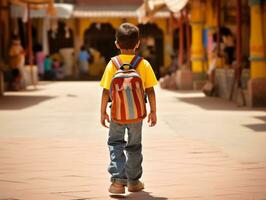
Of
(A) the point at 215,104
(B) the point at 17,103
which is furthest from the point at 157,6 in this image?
(B) the point at 17,103

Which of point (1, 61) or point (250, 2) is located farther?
point (1, 61)

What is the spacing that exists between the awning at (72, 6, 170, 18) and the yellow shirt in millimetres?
23813

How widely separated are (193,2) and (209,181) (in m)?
13.7

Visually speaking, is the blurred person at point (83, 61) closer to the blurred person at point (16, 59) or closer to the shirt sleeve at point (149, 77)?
the blurred person at point (16, 59)

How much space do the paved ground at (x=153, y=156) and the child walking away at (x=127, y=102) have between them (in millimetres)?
176

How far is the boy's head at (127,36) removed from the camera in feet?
15.3

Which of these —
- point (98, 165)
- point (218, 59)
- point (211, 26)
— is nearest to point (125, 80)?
point (98, 165)

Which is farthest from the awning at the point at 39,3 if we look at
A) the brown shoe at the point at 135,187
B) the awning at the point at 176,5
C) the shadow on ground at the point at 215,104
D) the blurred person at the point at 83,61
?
the brown shoe at the point at 135,187

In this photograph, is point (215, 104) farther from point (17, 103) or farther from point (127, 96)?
point (127, 96)

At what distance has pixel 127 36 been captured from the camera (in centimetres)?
467

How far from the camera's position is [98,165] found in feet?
19.4

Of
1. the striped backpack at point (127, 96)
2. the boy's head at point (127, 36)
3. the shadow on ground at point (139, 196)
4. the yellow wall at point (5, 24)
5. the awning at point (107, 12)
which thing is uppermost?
the awning at point (107, 12)

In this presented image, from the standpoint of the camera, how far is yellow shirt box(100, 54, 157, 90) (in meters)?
4.70

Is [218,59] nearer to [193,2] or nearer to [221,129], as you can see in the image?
[193,2]
